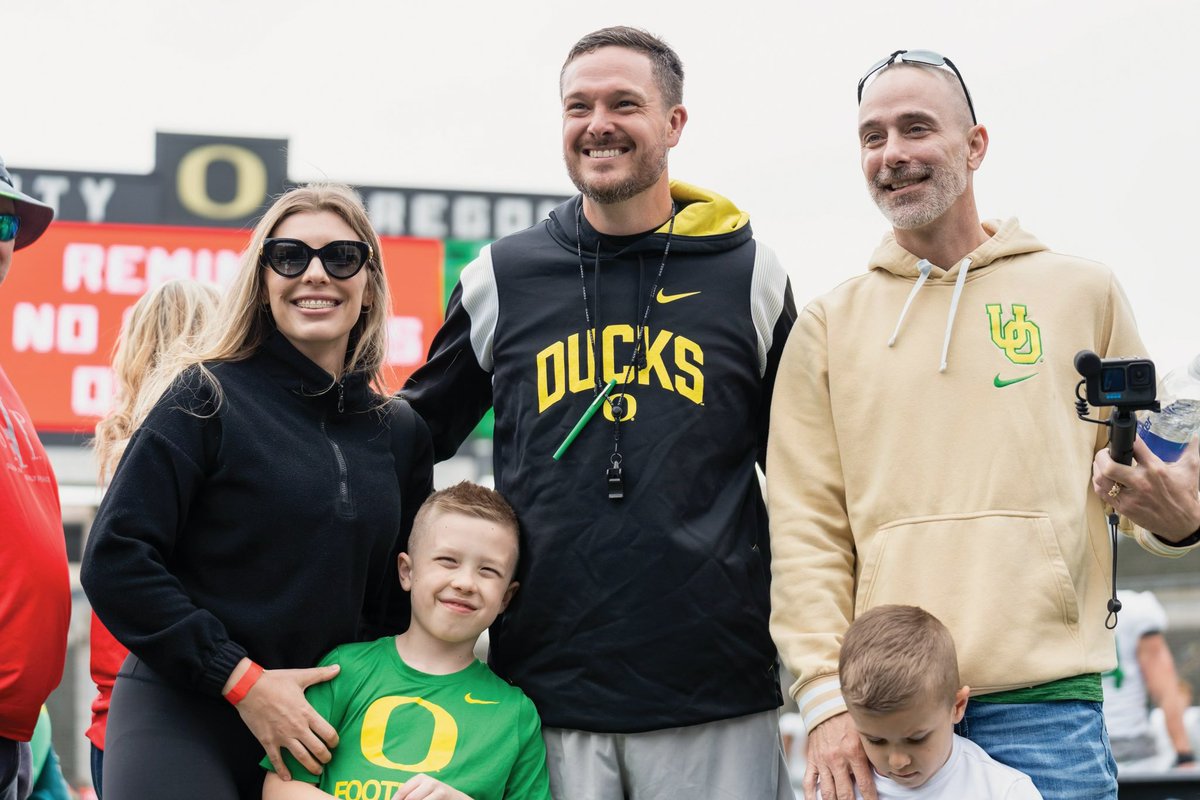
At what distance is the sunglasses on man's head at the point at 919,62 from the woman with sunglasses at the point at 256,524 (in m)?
1.22

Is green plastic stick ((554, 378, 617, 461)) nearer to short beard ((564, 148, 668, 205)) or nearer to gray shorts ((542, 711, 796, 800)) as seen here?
short beard ((564, 148, 668, 205))

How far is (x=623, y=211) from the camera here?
3156 mm

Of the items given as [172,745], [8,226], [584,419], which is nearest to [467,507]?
[584,419]

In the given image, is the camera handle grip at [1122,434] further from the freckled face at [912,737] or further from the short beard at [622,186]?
the short beard at [622,186]

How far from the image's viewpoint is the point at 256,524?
108 inches

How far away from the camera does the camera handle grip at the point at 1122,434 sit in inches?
97.1

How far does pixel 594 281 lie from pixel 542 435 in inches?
15.7

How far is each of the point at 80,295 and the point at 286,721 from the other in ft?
35.9

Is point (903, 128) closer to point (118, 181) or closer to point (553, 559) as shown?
point (553, 559)

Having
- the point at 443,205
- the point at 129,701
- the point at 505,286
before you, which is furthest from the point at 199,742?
the point at 443,205

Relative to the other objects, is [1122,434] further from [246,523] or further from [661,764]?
[246,523]

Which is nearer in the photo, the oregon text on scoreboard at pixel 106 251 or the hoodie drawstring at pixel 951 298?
the hoodie drawstring at pixel 951 298

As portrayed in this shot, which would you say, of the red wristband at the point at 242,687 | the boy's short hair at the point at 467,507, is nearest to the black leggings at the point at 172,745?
the red wristband at the point at 242,687

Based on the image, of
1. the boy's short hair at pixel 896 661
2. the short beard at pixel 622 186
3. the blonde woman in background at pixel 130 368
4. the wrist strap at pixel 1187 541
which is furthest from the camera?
the blonde woman in background at pixel 130 368
